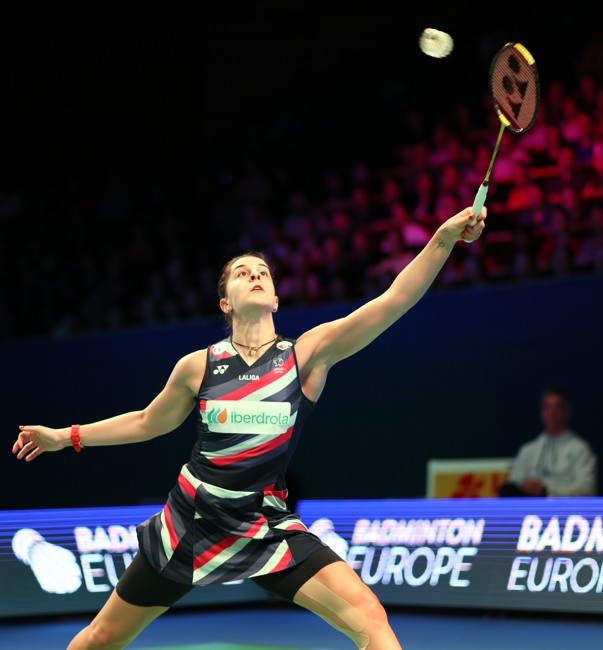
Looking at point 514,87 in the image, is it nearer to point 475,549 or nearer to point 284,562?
point 284,562

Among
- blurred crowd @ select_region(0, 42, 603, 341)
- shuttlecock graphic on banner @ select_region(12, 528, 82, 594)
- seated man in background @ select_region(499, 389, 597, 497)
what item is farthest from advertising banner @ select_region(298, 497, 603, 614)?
blurred crowd @ select_region(0, 42, 603, 341)

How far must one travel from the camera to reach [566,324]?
964 centimetres

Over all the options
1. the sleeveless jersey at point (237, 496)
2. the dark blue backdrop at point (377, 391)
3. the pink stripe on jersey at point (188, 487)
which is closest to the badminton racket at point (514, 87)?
the sleeveless jersey at point (237, 496)

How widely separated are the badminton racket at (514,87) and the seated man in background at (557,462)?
4.18 meters

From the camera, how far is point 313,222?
40.4ft

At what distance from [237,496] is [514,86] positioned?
1967 millimetres

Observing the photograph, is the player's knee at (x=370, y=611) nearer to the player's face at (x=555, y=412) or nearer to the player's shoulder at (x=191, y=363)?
the player's shoulder at (x=191, y=363)

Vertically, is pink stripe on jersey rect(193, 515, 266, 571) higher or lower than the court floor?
higher

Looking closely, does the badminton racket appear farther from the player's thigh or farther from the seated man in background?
the seated man in background

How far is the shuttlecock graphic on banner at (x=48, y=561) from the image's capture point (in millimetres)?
7723

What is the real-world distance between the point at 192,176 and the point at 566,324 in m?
6.80

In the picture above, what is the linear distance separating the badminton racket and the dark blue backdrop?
4.99 meters

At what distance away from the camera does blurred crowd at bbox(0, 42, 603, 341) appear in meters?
10.2

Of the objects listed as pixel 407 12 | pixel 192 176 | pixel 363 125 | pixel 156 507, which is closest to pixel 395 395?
pixel 156 507
